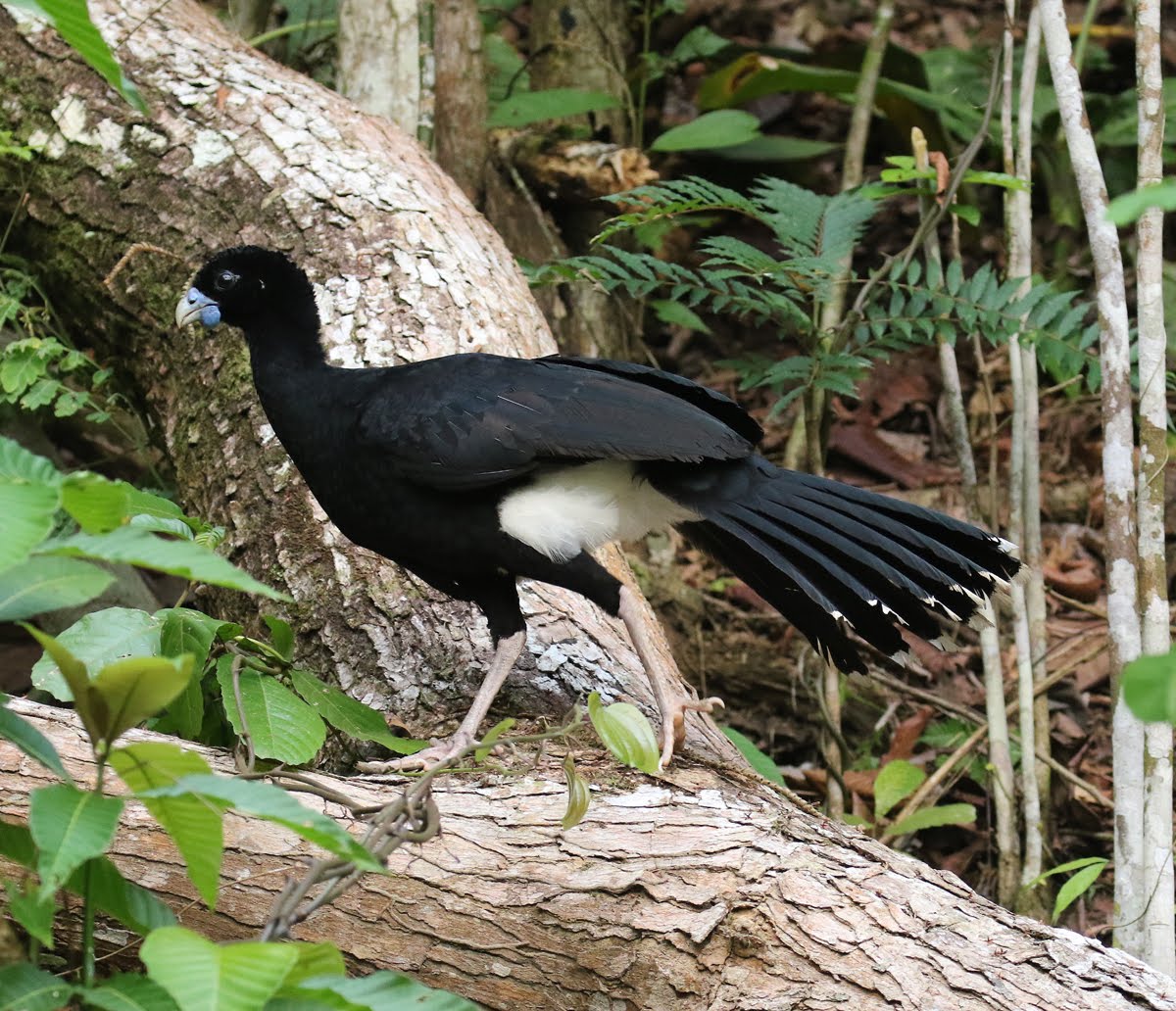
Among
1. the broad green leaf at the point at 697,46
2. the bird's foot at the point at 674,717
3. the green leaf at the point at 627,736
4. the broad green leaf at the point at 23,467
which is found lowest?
the bird's foot at the point at 674,717

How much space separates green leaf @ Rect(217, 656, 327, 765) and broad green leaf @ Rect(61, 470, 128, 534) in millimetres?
1280

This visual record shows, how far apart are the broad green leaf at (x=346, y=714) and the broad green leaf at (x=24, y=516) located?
5.31ft

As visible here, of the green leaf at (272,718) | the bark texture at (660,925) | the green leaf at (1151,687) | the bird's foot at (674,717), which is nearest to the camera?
the green leaf at (1151,687)

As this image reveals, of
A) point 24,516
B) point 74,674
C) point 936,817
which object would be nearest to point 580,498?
point 936,817

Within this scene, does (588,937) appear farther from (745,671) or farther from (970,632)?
(970,632)

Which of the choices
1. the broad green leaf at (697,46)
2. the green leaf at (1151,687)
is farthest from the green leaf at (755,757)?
the broad green leaf at (697,46)

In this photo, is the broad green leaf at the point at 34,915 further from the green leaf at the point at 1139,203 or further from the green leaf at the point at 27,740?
the green leaf at the point at 1139,203

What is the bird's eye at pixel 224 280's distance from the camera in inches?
149

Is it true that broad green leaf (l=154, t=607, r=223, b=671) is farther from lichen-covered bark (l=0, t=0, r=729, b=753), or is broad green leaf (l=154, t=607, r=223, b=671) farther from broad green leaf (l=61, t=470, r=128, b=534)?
broad green leaf (l=61, t=470, r=128, b=534)

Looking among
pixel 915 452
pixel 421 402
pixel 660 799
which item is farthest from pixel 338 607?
pixel 915 452

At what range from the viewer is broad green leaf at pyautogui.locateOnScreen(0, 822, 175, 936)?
1.87m

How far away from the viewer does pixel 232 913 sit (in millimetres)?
2551

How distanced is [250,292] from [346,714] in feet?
4.30

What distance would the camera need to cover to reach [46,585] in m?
1.76
